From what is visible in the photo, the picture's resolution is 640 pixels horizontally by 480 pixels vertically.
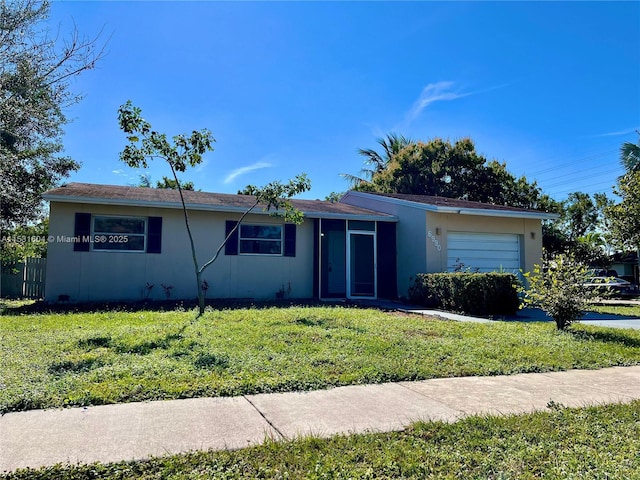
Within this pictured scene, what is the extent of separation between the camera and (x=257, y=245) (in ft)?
44.5

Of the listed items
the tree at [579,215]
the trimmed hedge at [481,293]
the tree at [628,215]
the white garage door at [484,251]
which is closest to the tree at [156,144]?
the trimmed hedge at [481,293]

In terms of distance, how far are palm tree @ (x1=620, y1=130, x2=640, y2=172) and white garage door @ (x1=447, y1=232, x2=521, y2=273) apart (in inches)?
510

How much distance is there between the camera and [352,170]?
32.8 meters

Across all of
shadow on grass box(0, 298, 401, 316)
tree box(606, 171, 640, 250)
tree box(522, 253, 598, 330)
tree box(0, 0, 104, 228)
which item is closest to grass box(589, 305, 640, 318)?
tree box(522, 253, 598, 330)

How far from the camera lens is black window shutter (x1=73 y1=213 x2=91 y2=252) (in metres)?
11.8

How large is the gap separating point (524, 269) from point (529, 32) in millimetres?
7525

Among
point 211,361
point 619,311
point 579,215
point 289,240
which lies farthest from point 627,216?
point 211,361

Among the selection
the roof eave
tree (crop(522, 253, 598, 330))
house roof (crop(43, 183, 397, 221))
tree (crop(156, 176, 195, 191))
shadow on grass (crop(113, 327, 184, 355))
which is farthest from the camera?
tree (crop(156, 176, 195, 191))

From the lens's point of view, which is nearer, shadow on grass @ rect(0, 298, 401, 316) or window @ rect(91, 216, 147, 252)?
shadow on grass @ rect(0, 298, 401, 316)

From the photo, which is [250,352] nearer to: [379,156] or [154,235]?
[154,235]

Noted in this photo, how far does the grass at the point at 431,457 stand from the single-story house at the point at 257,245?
398 inches

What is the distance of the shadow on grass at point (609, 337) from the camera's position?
7637mm

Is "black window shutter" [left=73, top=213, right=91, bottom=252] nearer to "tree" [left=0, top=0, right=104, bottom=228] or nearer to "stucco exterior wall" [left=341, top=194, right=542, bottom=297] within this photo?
"tree" [left=0, top=0, right=104, bottom=228]

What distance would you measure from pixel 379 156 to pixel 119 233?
23.9 metres
